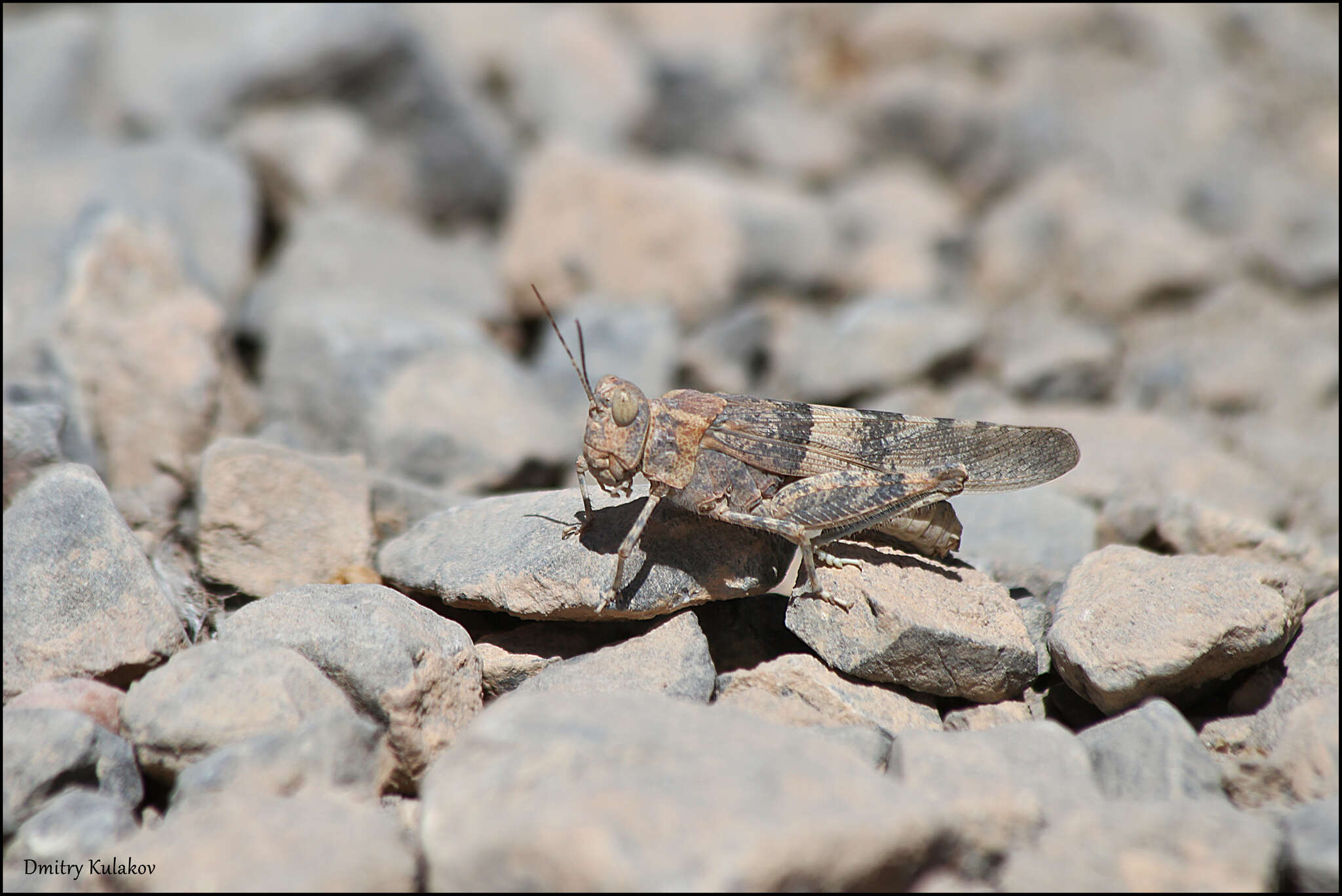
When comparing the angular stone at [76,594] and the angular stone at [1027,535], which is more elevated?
the angular stone at [76,594]

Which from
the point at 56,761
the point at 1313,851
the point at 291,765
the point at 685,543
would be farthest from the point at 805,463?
the point at 56,761

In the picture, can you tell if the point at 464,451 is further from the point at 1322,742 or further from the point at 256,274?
the point at 1322,742

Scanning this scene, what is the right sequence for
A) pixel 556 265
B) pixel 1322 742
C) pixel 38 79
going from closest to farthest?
pixel 1322 742 → pixel 38 79 → pixel 556 265

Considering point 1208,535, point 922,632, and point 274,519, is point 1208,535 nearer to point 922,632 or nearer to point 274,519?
point 922,632

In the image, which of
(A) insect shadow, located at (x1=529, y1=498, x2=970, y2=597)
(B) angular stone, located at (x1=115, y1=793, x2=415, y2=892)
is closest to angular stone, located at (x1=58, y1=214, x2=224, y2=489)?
(A) insect shadow, located at (x1=529, y1=498, x2=970, y2=597)

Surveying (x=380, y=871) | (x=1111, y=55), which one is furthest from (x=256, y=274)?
(x=1111, y=55)

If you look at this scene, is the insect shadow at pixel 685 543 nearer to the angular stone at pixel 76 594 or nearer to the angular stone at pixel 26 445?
the angular stone at pixel 76 594

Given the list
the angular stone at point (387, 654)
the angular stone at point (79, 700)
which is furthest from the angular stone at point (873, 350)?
the angular stone at point (79, 700)
